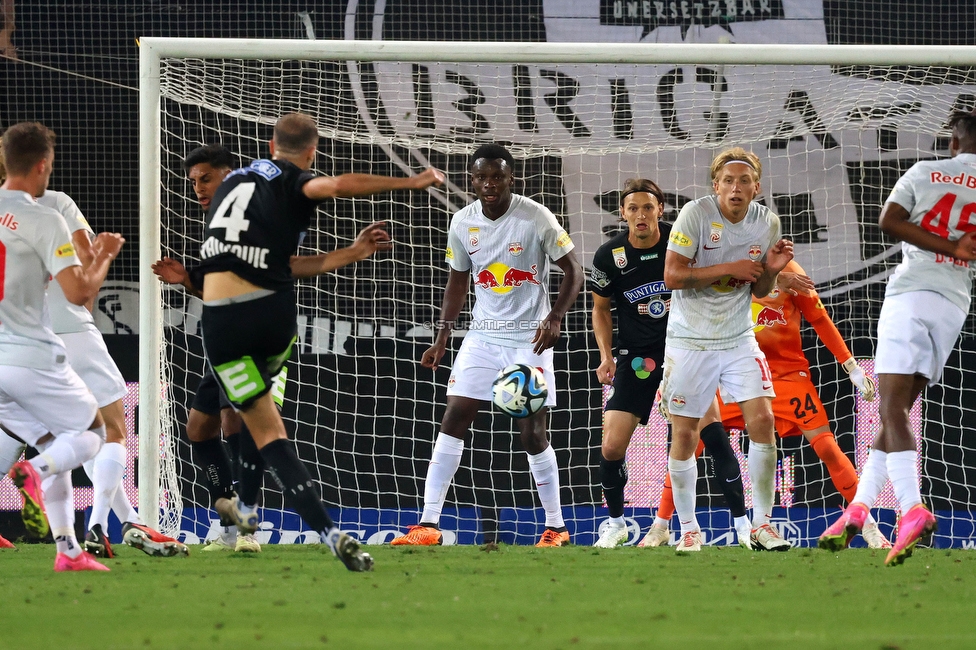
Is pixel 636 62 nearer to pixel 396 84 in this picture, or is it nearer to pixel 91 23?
pixel 396 84

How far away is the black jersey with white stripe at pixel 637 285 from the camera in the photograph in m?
6.51

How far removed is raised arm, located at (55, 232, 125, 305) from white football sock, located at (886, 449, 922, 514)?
3.18m

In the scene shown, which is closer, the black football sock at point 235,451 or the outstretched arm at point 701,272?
the outstretched arm at point 701,272

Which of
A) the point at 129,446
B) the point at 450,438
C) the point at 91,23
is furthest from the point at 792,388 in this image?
the point at 91,23

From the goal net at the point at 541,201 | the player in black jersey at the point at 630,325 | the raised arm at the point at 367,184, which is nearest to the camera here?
the raised arm at the point at 367,184

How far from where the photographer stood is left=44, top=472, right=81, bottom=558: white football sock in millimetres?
4422

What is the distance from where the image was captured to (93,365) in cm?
552

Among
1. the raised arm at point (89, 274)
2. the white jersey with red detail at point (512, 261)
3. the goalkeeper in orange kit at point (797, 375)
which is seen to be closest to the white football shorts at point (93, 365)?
the raised arm at point (89, 274)

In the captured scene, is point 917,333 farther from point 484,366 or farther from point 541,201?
point 541,201

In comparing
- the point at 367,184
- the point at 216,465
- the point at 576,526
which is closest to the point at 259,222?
the point at 367,184

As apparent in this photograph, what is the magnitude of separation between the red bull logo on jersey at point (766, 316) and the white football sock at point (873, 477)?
218 cm

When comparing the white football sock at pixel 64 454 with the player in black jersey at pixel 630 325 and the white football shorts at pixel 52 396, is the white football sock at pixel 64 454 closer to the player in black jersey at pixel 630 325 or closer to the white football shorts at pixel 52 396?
the white football shorts at pixel 52 396

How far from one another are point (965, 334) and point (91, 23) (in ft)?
24.6

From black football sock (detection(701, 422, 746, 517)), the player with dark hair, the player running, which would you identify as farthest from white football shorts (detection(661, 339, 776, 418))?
the player running
